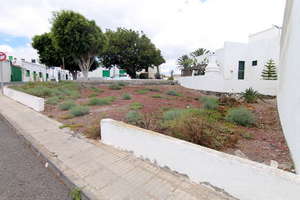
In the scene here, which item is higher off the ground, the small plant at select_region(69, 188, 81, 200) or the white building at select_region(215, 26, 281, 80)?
the white building at select_region(215, 26, 281, 80)

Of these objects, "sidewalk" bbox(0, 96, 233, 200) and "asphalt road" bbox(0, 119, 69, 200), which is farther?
"asphalt road" bbox(0, 119, 69, 200)

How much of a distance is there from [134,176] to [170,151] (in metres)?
0.72

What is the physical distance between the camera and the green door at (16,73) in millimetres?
29141

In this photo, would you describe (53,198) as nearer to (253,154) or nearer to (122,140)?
(122,140)

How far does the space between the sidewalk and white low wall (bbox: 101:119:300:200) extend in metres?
0.16

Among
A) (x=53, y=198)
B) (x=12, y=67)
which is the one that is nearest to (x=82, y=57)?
(x=53, y=198)

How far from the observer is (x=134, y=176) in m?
2.79

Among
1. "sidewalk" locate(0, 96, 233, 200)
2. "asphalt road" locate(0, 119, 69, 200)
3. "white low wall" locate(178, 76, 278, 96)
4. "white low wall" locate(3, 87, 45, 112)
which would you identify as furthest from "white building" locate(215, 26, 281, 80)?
"asphalt road" locate(0, 119, 69, 200)

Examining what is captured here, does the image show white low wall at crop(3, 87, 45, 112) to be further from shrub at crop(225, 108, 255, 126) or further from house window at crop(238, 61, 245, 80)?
house window at crop(238, 61, 245, 80)

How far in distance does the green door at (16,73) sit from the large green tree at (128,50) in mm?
15732

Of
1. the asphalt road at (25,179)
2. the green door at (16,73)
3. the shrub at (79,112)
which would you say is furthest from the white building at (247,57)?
the green door at (16,73)

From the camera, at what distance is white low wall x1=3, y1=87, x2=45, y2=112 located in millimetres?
7922

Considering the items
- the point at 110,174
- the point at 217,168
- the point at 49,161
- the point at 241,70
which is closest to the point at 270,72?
the point at 241,70

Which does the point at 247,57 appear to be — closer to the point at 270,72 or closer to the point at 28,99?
the point at 270,72
